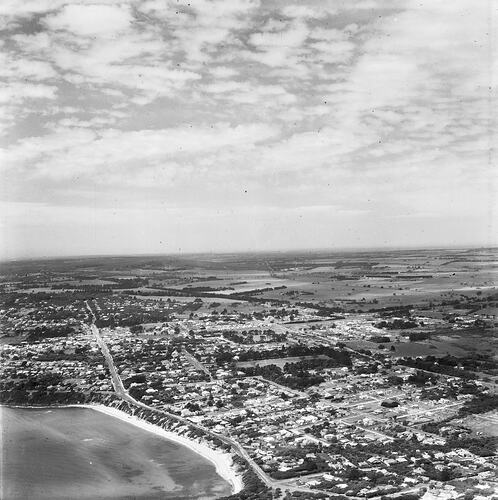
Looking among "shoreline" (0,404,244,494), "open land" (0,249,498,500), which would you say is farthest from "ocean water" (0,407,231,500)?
"open land" (0,249,498,500)

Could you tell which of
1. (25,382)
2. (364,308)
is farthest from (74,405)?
(364,308)

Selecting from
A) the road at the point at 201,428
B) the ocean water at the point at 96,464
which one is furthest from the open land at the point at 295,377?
the ocean water at the point at 96,464

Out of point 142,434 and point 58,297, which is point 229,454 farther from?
point 58,297

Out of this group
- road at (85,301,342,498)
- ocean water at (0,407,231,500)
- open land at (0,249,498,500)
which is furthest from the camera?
open land at (0,249,498,500)

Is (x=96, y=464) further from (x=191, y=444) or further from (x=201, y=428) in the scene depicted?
(x=201, y=428)

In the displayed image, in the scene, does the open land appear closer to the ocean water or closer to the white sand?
the white sand
